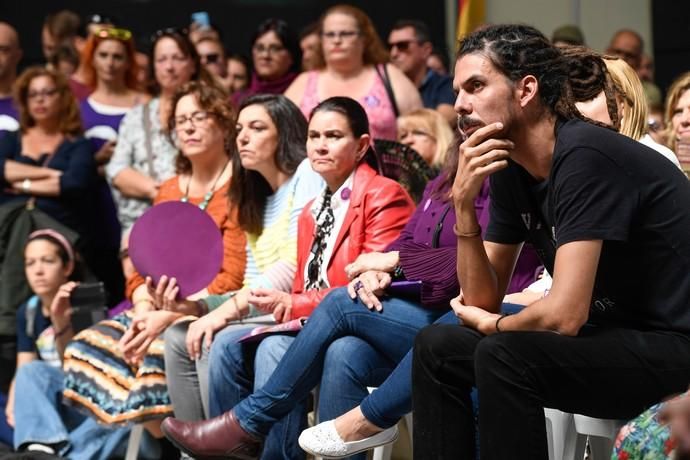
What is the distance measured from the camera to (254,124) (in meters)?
4.71

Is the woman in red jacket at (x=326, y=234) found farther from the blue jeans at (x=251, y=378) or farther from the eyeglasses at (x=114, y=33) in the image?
the eyeglasses at (x=114, y=33)

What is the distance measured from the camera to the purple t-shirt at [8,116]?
623cm

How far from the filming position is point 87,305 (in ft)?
17.2

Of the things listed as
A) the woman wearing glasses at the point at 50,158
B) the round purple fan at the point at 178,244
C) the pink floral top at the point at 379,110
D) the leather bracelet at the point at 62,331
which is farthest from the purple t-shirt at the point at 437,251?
the woman wearing glasses at the point at 50,158

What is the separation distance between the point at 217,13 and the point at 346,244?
435 centimetres

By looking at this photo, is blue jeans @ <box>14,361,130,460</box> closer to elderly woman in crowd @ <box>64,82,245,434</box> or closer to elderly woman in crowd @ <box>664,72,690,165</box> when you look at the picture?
elderly woman in crowd @ <box>64,82,245,434</box>

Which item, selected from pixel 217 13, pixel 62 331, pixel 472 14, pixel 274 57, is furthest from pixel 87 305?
pixel 217 13

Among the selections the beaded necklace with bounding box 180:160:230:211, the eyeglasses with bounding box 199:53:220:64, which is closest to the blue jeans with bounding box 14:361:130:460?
the beaded necklace with bounding box 180:160:230:211

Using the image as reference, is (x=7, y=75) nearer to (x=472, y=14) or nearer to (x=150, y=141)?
(x=150, y=141)

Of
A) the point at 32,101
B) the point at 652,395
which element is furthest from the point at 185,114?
the point at 652,395

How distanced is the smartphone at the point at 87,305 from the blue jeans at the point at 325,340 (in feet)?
5.33

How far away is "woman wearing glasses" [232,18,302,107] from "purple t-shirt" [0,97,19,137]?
108 cm

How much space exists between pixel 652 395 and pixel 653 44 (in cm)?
483

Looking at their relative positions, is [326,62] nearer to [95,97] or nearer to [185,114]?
[185,114]
